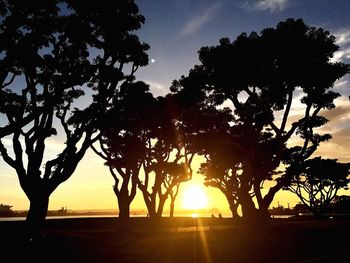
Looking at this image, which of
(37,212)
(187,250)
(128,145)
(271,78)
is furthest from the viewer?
(128,145)

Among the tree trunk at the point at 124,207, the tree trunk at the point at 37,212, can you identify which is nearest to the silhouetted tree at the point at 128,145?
the tree trunk at the point at 124,207

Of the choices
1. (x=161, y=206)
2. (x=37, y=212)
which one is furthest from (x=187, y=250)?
(x=161, y=206)

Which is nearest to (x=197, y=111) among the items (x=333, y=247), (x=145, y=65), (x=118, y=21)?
(x=145, y=65)

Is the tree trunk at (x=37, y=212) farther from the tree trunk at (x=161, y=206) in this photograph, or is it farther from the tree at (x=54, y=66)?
the tree trunk at (x=161, y=206)

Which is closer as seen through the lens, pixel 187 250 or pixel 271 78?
pixel 187 250

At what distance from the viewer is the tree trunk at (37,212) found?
59.0 ft

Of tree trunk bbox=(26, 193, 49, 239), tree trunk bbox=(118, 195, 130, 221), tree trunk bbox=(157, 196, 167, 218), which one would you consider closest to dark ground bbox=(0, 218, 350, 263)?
tree trunk bbox=(26, 193, 49, 239)

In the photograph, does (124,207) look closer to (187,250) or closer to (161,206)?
(161,206)

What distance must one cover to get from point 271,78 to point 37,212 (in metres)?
19.3

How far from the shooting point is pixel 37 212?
60.6ft

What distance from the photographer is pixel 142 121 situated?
3584 cm

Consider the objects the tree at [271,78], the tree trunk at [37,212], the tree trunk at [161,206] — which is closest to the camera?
Answer: the tree trunk at [37,212]

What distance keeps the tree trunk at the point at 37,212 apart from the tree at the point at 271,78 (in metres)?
15.0

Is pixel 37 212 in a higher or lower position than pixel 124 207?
lower
